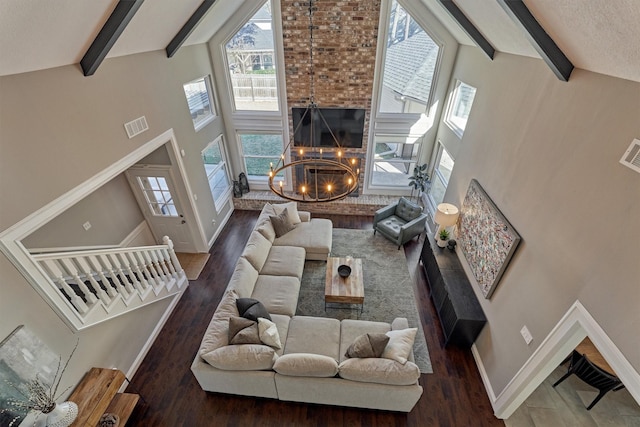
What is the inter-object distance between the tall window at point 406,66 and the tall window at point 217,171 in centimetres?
387

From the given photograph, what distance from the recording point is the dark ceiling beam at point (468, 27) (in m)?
3.89

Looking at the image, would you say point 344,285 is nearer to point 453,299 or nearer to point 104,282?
point 453,299

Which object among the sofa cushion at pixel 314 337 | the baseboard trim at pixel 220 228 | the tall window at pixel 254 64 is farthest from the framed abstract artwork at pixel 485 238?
the baseboard trim at pixel 220 228

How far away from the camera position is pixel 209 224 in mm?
6027

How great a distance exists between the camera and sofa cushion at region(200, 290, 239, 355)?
3389 millimetres

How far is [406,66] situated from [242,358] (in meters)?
6.11

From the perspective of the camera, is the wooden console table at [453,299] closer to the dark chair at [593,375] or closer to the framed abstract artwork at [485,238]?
the framed abstract artwork at [485,238]

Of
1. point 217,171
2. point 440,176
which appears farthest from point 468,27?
point 217,171

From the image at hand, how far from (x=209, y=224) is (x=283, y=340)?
10.9 ft

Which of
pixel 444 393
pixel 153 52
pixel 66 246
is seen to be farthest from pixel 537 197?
pixel 66 246

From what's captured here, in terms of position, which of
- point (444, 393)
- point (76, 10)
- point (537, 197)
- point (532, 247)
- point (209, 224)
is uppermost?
point (76, 10)

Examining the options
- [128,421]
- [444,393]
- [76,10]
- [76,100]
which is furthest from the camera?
[444,393]

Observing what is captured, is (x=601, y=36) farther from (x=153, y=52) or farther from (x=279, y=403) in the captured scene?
(x=153, y=52)

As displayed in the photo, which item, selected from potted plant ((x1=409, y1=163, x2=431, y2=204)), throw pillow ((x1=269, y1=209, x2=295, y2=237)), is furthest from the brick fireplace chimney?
throw pillow ((x1=269, y1=209, x2=295, y2=237))
